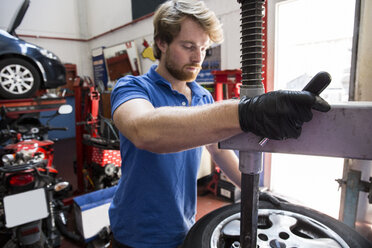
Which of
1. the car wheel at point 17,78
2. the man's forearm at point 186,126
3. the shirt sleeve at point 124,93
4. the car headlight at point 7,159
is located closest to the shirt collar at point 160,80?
the shirt sleeve at point 124,93

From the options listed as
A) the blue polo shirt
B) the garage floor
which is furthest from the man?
the garage floor

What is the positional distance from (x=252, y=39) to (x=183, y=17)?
2.39 ft

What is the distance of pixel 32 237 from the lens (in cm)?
191

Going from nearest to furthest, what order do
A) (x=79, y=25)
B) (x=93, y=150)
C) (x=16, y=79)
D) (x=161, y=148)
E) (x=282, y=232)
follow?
(x=161, y=148) < (x=282, y=232) < (x=93, y=150) < (x=16, y=79) < (x=79, y=25)

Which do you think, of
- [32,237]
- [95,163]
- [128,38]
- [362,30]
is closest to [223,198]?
[95,163]

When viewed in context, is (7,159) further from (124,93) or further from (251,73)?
(251,73)

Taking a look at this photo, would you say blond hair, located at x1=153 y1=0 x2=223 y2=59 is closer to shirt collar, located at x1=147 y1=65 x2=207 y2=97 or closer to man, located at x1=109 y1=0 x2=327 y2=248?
man, located at x1=109 y1=0 x2=327 y2=248

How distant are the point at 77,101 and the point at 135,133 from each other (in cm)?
287

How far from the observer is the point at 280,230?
0.84 meters

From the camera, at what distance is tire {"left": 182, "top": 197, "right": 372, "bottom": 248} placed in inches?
30.3

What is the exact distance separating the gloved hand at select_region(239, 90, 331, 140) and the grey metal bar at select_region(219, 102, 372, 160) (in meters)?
0.02

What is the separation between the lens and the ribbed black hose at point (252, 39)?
0.52 m

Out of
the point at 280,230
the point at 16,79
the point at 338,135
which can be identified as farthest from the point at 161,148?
the point at 16,79

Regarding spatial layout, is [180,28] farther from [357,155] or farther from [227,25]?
[227,25]
